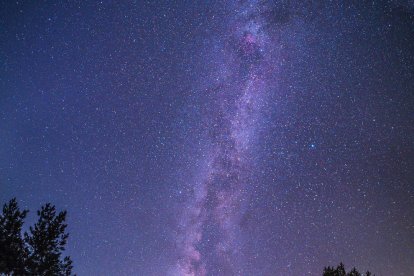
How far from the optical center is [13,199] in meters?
17.7

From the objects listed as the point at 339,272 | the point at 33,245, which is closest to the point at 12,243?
the point at 33,245

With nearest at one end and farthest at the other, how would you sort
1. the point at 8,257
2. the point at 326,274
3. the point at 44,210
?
the point at 8,257 → the point at 44,210 → the point at 326,274

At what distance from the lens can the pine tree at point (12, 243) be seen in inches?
635

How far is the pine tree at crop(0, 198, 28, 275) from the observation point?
1614 centimetres

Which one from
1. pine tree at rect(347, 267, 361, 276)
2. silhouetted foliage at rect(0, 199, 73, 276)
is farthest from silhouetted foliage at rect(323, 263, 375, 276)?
silhouetted foliage at rect(0, 199, 73, 276)

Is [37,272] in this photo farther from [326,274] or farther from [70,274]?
[326,274]

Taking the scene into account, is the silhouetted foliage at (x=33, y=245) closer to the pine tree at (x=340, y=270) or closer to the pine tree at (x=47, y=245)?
the pine tree at (x=47, y=245)

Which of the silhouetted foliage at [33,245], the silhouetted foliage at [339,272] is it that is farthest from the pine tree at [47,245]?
the silhouetted foliage at [339,272]

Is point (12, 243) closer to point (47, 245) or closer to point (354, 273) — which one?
point (47, 245)

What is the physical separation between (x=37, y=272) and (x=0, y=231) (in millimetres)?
3307

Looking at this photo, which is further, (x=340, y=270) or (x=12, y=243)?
(x=340, y=270)

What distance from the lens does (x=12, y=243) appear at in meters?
16.8

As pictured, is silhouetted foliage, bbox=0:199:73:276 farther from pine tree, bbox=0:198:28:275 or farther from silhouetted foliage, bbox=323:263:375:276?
silhouetted foliage, bbox=323:263:375:276

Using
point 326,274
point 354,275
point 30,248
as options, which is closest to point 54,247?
point 30,248
